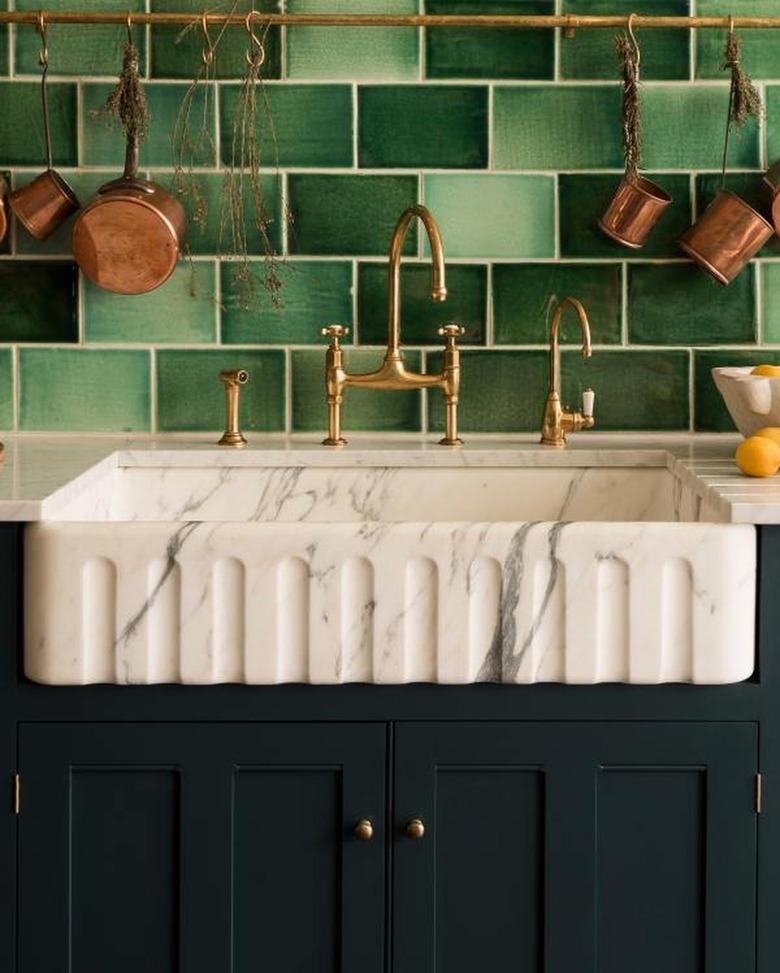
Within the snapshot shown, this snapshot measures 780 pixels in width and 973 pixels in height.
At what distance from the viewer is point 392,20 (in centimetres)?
264

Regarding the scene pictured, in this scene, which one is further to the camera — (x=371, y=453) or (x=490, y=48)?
(x=490, y=48)

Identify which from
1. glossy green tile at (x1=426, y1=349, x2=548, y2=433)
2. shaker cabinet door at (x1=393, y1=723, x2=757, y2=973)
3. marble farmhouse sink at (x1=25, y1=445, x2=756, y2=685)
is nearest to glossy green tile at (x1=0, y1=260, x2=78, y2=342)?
glossy green tile at (x1=426, y1=349, x2=548, y2=433)

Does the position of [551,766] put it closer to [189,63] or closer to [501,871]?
[501,871]

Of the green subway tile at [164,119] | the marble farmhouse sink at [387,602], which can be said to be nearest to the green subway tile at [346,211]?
the green subway tile at [164,119]

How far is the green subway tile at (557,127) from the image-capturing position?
2703 mm

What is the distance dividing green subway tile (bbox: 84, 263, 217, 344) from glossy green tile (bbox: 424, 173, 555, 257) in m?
0.39

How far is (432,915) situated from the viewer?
78.0 inches

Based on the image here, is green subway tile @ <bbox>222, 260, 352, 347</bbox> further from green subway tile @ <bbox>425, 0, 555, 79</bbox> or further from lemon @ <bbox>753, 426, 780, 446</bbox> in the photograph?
lemon @ <bbox>753, 426, 780, 446</bbox>

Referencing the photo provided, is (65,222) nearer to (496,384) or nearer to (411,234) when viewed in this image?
(411,234)

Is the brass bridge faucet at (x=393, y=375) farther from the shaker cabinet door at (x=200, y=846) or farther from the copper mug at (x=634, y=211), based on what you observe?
the shaker cabinet door at (x=200, y=846)

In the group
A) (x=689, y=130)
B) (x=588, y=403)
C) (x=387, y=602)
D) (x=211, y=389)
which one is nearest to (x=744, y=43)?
(x=689, y=130)

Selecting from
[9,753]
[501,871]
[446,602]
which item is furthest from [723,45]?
[9,753]

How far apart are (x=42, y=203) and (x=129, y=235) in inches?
6.3

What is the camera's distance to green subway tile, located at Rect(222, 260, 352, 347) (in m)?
2.73
